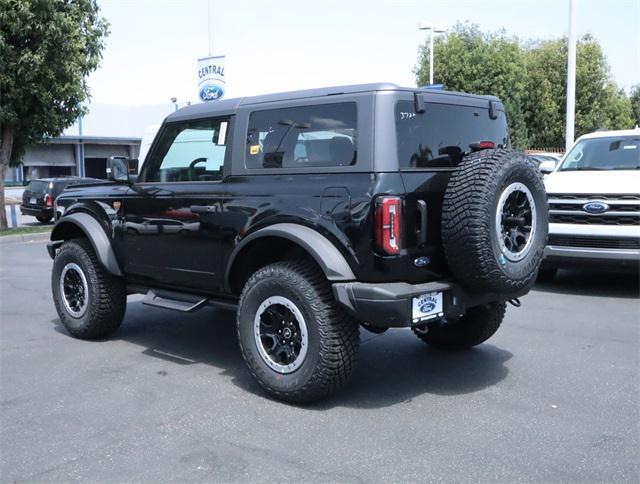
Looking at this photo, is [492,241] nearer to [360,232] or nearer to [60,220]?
[360,232]

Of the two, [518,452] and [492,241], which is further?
[492,241]

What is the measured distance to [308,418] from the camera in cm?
429

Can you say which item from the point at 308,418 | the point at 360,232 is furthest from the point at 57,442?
the point at 360,232

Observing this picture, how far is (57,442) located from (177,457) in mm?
770

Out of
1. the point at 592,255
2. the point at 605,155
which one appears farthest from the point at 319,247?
the point at 605,155

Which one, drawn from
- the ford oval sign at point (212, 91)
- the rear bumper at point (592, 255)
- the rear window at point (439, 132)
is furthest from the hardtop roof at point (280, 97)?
the ford oval sign at point (212, 91)

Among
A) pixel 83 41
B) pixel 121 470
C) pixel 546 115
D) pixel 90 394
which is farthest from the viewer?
pixel 546 115

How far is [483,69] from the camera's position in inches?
1400

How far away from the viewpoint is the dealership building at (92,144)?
40438mm

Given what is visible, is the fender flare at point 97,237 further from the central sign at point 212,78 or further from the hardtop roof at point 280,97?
the central sign at point 212,78

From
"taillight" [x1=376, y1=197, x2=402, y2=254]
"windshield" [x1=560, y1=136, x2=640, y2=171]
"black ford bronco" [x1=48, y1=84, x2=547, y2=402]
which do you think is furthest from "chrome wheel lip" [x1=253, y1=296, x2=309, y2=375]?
"windshield" [x1=560, y1=136, x2=640, y2=171]

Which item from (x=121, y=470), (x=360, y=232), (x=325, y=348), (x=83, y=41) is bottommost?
(x=121, y=470)

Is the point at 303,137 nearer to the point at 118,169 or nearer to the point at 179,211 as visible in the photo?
the point at 179,211

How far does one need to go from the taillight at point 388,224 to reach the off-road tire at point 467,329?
4.85ft
